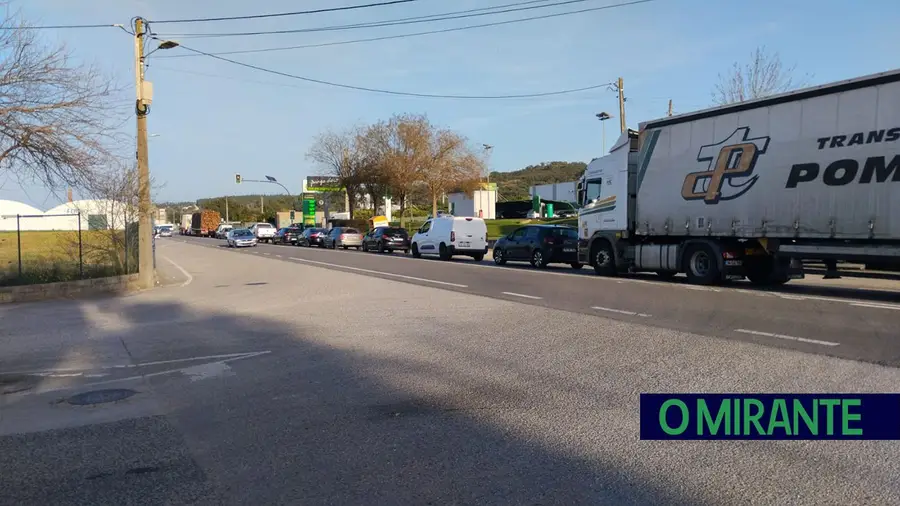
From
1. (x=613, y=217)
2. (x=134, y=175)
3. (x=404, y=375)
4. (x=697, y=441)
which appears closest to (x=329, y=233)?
(x=134, y=175)

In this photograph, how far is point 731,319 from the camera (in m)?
11.2

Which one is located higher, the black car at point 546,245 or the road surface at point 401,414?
the black car at point 546,245

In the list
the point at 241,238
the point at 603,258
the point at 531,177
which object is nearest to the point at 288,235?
the point at 241,238

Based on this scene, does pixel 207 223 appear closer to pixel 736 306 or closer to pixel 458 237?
pixel 458 237

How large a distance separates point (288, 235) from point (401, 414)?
5502 centimetres

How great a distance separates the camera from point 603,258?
2059 cm

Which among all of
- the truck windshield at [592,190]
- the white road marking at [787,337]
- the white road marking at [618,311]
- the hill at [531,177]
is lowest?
the white road marking at [618,311]

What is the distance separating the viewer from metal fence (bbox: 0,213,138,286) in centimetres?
1781

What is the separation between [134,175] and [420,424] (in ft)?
57.6

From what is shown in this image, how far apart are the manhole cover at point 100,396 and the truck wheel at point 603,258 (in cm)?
1499

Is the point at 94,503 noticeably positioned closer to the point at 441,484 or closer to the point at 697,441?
the point at 441,484

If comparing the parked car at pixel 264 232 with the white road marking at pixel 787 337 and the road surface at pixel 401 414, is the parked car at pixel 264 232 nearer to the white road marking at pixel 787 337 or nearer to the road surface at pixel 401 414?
the road surface at pixel 401 414

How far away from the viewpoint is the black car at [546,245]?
25000 millimetres

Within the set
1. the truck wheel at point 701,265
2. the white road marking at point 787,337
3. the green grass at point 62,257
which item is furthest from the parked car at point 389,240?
the white road marking at point 787,337
